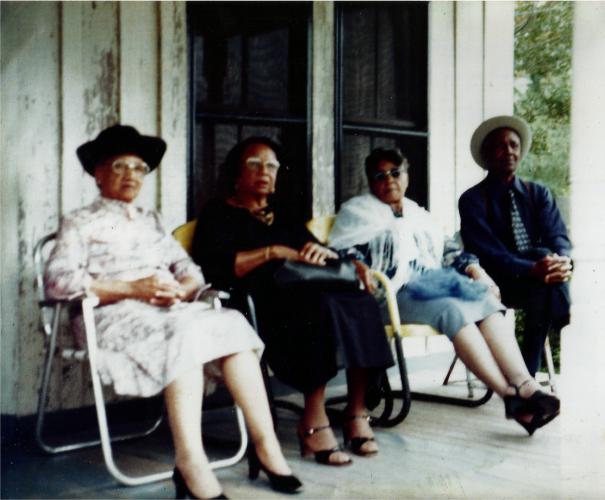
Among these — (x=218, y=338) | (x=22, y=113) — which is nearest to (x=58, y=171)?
(x=22, y=113)

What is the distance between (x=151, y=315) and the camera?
2.40m

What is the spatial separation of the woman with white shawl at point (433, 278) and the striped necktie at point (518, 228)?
0.19 metres

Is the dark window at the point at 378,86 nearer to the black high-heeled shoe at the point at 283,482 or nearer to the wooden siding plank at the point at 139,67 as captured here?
the wooden siding plank at the point at 139,67

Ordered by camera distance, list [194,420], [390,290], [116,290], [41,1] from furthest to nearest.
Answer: [390,290]
[41,1]
[116,290]
[194,420]

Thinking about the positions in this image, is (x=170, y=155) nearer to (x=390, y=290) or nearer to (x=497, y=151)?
(x=390, y=290)

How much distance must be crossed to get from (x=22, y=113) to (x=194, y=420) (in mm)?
1284

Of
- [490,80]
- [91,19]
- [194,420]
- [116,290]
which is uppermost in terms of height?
[91,19]

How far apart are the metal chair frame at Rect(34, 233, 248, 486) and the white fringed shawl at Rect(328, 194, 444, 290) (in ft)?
3.14

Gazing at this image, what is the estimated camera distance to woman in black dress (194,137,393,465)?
265 centimetres

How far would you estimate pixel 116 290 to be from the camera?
2479 millimetres

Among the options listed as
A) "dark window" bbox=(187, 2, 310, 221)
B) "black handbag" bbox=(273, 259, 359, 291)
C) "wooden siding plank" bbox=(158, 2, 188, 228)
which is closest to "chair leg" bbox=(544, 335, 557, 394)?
"black handbag" bbox=(273, 259, 359, 291)

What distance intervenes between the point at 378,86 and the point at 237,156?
1049 millimetres

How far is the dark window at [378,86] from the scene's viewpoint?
3562mm

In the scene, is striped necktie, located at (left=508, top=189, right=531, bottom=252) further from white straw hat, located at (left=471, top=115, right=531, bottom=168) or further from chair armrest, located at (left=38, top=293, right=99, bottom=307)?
chair armrest, located at (left=38, top=293, right=99, bottom=307)
